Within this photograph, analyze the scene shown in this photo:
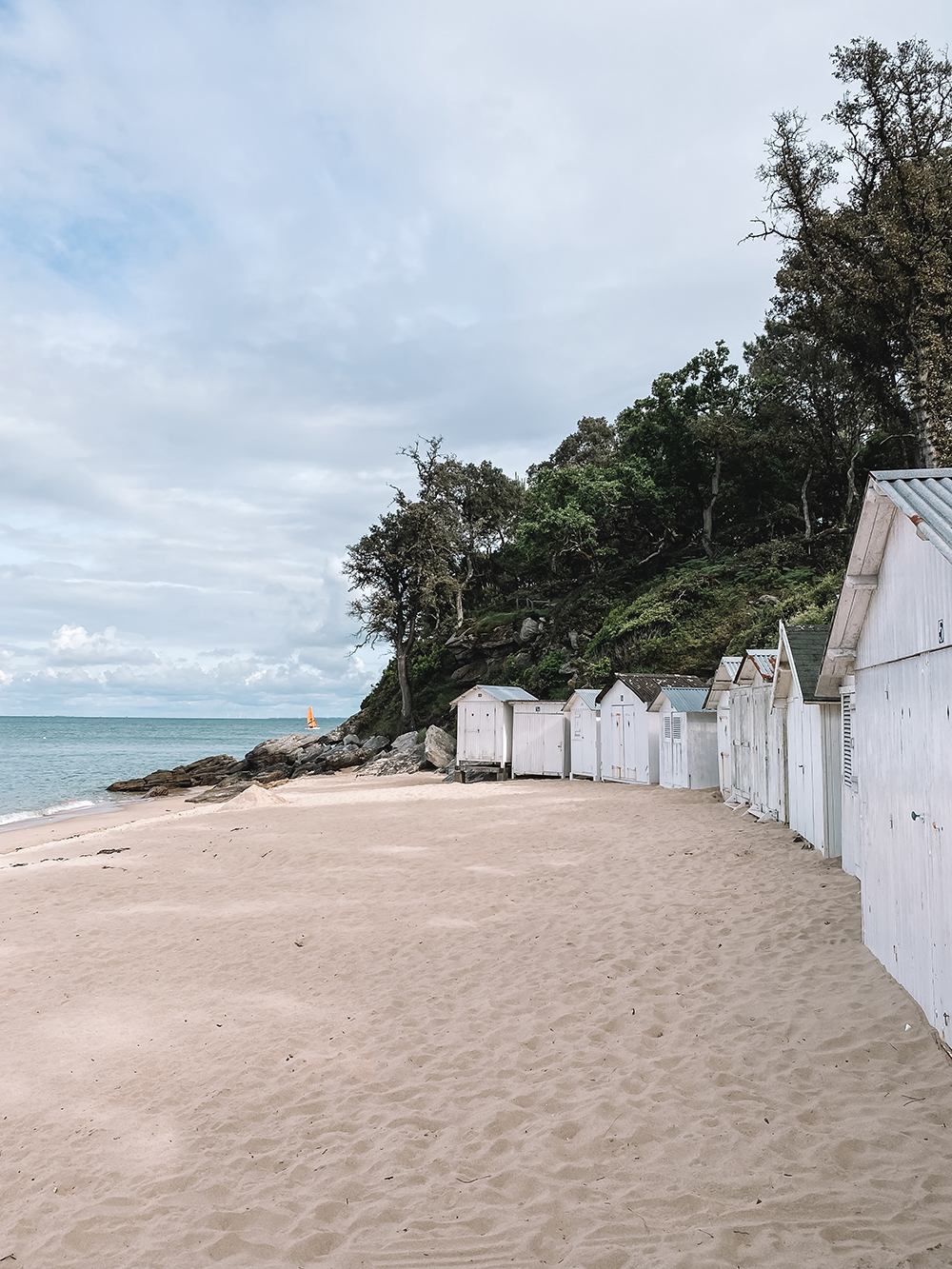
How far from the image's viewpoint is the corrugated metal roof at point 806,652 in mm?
11236

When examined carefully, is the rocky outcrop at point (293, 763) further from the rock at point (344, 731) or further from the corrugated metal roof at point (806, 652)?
the corrugated metal roof at point (806, 652)

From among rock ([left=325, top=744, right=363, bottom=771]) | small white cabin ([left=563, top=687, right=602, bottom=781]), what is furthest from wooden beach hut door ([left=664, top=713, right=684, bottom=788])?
rock ([left=325, top=744, right=363, bottom=771])

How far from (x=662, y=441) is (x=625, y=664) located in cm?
1377

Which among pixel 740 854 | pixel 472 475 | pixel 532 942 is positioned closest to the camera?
pixel 532 942

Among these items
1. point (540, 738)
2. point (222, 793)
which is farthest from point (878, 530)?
point (222, 793)

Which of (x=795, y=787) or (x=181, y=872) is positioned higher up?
(x=795, y=787)

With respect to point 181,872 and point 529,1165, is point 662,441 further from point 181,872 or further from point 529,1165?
point 529,1165

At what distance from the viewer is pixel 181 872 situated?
14.0 m

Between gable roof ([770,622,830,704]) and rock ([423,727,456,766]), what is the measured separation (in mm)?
20711

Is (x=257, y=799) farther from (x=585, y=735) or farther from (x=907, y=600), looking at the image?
(x=907, y=600)

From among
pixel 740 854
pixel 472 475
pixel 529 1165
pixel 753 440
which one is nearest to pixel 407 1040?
pixel 529 1165

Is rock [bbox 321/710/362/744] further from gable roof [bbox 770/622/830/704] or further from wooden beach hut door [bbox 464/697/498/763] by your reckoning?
gable roof [bbox 770/622/830/704]

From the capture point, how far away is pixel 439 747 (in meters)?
32.9

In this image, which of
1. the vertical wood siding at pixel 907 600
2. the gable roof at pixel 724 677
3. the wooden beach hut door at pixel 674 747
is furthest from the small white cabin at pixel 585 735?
the vertical wood siding at pixel 907 600
